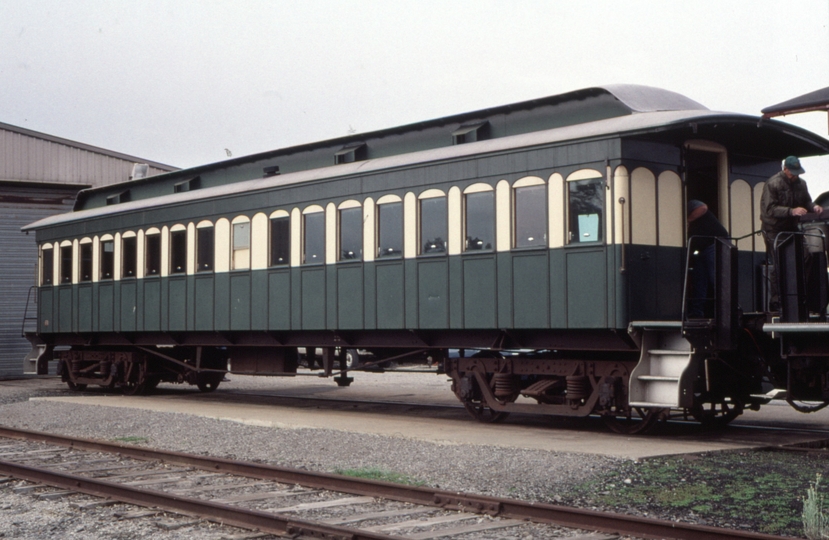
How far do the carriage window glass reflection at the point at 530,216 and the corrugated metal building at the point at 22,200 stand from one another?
16.1 meters

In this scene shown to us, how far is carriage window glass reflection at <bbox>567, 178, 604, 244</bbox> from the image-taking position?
1160cm

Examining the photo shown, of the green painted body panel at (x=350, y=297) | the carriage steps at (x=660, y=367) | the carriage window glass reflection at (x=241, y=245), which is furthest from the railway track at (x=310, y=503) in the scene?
the carriage window glass reflection at (x=241, y=245)

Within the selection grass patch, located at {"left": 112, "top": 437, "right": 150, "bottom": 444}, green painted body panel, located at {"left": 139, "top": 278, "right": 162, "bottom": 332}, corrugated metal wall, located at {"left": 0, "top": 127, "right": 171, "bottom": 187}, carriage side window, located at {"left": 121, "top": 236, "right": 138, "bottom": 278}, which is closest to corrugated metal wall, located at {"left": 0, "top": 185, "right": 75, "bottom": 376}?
corrugated metal wall, located at {"left": 0, "top": 127, "right": 171, "bottom": 187}

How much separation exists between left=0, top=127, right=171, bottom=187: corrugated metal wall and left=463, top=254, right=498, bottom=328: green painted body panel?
1785 cm

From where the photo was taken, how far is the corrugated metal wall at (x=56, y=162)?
2661cm

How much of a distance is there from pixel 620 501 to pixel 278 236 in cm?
923

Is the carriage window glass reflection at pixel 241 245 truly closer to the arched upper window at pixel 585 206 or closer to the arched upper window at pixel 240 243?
the arched upper window at pixel 240 243

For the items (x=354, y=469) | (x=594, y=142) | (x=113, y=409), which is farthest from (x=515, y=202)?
(x=113, y=409)

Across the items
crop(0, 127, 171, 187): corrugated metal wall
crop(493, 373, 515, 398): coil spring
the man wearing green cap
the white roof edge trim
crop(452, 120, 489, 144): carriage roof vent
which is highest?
crop(0, 127, 171, 187): corrugated metal wall

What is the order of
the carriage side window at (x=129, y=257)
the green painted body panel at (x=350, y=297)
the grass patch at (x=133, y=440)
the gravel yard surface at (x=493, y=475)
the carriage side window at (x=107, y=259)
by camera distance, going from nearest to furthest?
the gravel yard surface at (x=493, y=475), the grass patch at (x=133, y=440), the green painted body panel at (x=350, y=297), the carriage side window at (x=129, y=257), the carriage side window at (x=107, y=259)

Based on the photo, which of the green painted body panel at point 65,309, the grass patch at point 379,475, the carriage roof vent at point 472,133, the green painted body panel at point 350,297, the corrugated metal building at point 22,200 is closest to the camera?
the grass patch at point 379,475

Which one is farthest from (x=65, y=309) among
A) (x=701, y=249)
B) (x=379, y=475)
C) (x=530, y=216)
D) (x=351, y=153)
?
A: (x=701, y=249)

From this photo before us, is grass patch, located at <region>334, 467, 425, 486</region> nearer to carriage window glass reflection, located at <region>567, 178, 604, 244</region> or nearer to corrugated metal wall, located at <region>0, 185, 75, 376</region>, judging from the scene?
carriage window glass reflection, located at <region>567, 178, 604, 244</region>

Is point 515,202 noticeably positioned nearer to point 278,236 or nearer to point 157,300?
point 278,236
